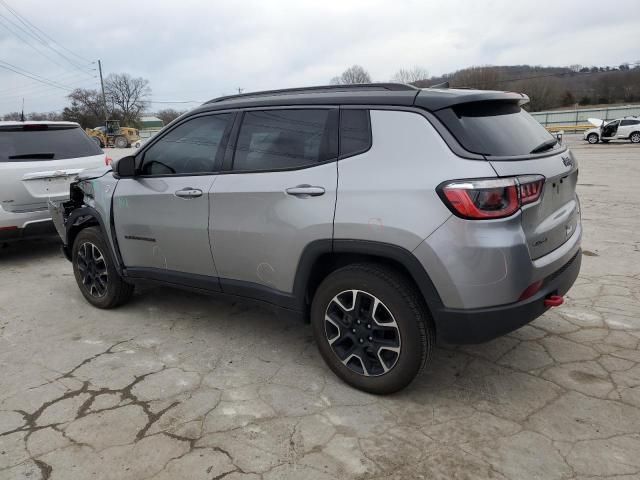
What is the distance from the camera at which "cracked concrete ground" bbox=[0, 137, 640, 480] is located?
2373 millimetres

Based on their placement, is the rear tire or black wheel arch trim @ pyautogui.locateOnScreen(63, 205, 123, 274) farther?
the rear tire

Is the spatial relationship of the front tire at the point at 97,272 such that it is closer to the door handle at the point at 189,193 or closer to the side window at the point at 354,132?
the door handle at the point at 189,193

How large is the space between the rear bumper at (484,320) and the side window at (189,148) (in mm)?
1903

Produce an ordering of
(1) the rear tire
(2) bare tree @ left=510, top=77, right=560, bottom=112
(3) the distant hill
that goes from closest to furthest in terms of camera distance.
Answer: (1) the rear tire < (3) the distant hill < (2) bare tree @ left=510, top=77, right=560, bottom=112

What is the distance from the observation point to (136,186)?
153 inches

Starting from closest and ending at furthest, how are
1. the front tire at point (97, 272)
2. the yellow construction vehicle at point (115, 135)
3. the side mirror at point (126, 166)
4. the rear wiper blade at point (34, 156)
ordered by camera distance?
the side mirror at point (126, 166)
the front tire at point (97, 272)
the rear wiper blade at point (34, 156)
the yellow construction vehicle at point (115, 135)

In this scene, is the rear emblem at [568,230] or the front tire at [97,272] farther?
the front tire at [97,272]

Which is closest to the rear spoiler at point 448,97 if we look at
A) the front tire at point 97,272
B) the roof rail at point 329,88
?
the roof rail at point 329,88

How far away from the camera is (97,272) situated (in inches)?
174

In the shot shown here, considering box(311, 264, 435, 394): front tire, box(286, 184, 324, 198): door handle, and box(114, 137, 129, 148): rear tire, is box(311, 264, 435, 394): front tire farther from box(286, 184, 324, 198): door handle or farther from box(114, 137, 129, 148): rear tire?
box(114, 137, 129, 148): rear tire

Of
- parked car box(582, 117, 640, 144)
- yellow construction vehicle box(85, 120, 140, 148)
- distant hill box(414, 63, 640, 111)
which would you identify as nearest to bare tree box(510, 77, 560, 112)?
distant hill box(414, 63, 640, 111)

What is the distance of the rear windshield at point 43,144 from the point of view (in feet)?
19.4

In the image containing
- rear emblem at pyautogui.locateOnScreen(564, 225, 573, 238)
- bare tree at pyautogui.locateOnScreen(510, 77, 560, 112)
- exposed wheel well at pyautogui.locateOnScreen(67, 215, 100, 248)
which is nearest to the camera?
rear emblem at pyautogui.locateOnScreen(564, 225, 573, 238)

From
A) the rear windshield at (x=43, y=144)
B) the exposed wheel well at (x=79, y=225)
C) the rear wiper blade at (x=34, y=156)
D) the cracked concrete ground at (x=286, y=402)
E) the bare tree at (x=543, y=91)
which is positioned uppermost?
the bare tree at (x=543, y=91)
